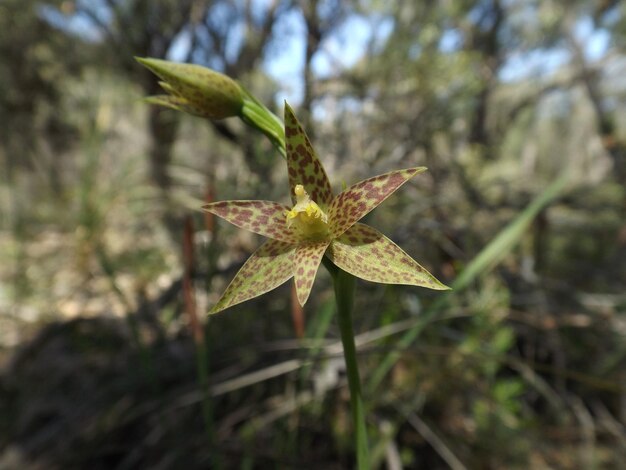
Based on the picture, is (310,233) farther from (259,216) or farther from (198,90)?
(198,90)

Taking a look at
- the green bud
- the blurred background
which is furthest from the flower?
the blurred background

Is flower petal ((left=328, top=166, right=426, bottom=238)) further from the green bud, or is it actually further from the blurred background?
the blurred background

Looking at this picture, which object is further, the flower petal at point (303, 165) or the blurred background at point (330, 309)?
the blurred background at point (330, 309)

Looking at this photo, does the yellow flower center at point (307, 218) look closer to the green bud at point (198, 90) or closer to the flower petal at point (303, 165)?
the flower petal at point (303, 165)

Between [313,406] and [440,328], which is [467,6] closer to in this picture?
[440,328]

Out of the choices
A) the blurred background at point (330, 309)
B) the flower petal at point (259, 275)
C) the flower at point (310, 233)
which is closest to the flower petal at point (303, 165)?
the flower at point (310, 233)

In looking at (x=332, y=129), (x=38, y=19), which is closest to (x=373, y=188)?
(x=332, y=129)
